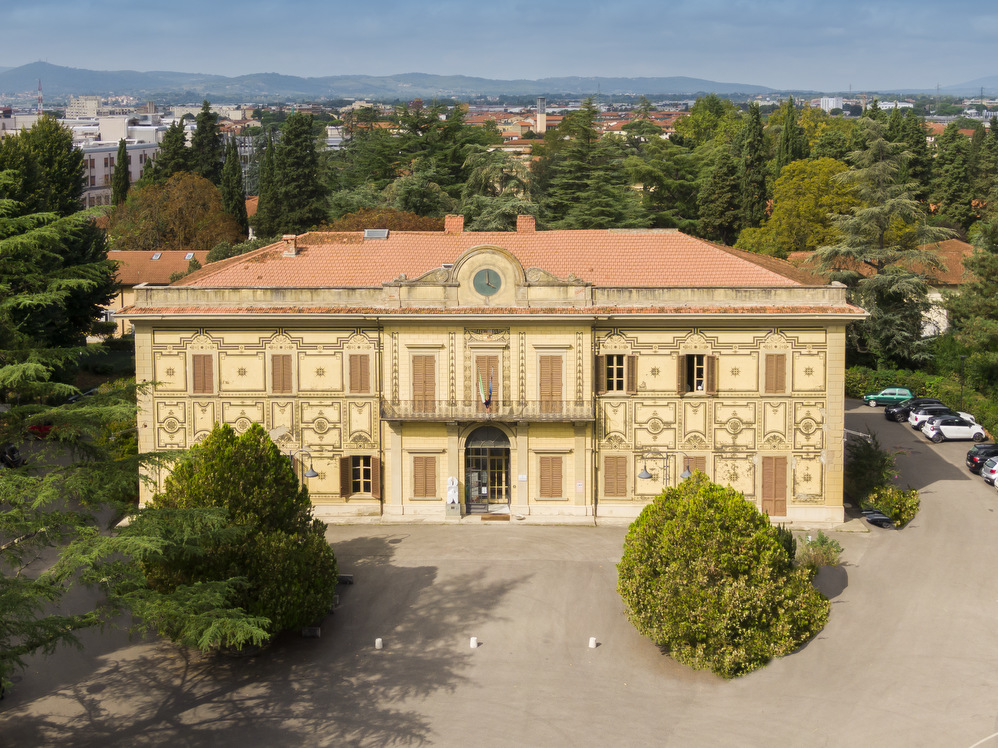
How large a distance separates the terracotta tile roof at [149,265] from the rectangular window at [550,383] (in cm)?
4740

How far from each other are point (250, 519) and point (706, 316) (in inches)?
690

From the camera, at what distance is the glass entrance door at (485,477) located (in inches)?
1636

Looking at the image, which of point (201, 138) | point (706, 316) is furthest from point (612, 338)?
point (201, 138)

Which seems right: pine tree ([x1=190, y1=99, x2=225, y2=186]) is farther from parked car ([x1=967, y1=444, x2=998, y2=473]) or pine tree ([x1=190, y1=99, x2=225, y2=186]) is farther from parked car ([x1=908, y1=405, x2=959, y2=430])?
parked car ([x1=967, y1=444, x2=998, y2=473])

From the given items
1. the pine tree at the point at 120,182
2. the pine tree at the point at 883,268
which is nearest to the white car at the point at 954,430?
the pine tree at the point at 883,268

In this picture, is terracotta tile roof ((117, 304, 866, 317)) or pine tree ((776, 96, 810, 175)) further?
pine tree ((776, 96, 810, 175))

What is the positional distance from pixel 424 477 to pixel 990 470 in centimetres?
2284

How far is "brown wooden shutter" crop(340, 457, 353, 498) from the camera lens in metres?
41.5

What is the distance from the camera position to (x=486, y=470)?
137 feet

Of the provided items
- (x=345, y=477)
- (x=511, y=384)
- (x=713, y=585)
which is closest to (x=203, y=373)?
(x=345, y=477)

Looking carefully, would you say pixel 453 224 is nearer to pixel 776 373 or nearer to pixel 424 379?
pixel 424 379

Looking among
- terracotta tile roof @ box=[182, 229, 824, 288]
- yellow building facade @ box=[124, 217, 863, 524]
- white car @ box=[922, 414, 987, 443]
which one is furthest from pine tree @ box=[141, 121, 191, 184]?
white car @ box=[922, 414, 987, 443]

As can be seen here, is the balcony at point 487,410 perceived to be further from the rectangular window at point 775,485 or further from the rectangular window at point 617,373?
the rectangular window at point 775,485

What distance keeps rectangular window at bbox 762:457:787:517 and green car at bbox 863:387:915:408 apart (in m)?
21.7
